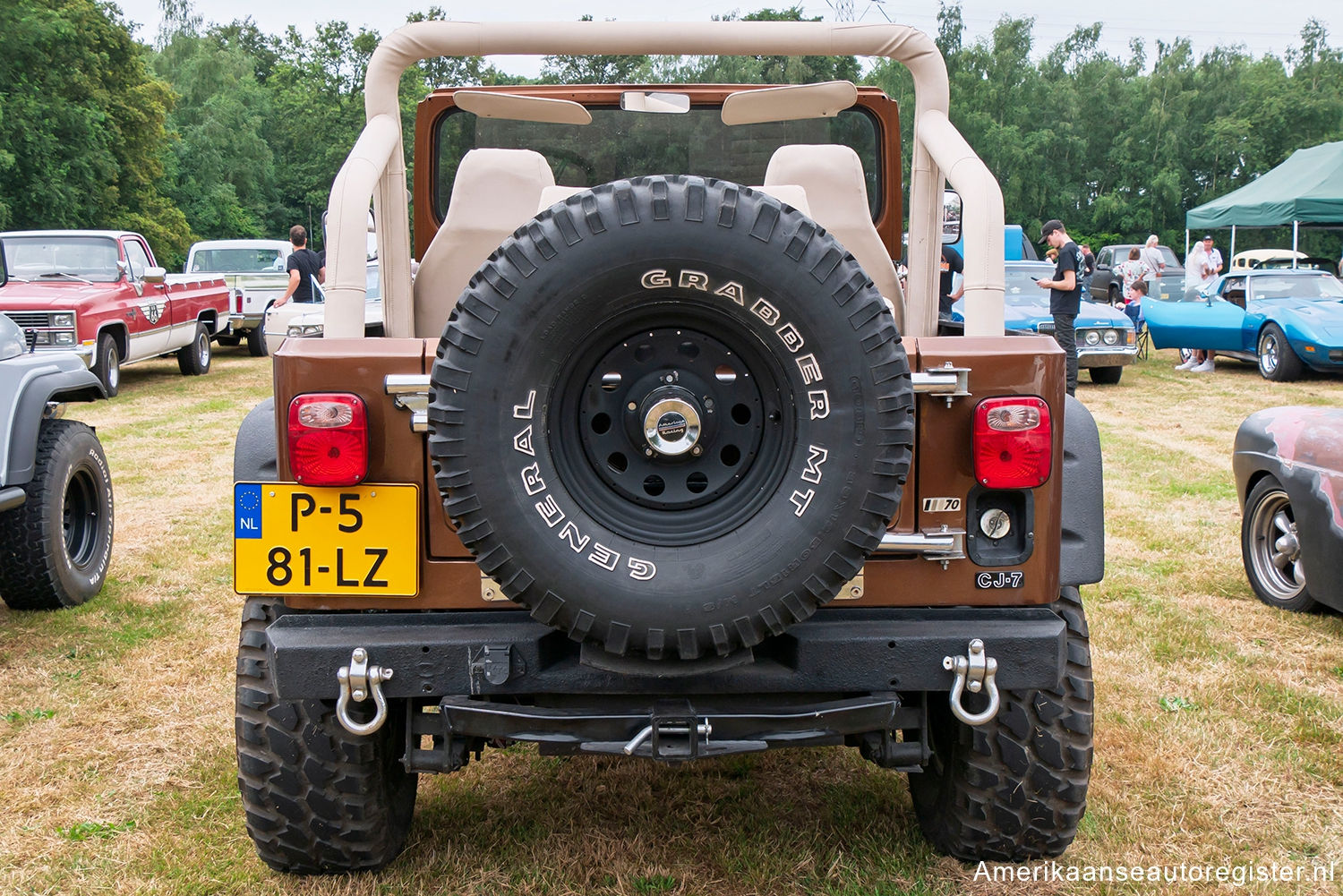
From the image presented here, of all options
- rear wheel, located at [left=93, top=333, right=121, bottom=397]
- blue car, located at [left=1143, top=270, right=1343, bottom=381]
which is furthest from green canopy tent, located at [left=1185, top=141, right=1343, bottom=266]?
rear wheel, located at [left=93, top=333, right=121, bottom=397]

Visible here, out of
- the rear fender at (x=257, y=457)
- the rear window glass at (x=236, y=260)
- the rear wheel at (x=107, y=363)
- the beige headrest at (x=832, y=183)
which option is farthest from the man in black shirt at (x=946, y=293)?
the rear window glass at (x=236, y=260)

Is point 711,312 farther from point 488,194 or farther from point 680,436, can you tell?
point 488,194

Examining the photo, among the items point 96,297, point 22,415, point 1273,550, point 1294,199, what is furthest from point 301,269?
point 1294,199

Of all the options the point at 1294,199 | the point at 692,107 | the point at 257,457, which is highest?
the point at 1294,199

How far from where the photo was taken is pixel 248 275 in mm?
18641

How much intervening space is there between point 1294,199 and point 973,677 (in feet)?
73.7

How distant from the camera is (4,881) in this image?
2873mm

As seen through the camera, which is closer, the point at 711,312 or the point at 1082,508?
→ the point at 711,312

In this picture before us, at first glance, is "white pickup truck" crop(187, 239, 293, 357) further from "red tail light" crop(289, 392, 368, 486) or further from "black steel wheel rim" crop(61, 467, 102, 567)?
"red tail light" crop(289, 392, 368, 486)

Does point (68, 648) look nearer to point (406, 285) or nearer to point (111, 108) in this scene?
point (406, 285)

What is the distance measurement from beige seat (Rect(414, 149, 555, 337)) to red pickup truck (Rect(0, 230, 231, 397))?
928cm

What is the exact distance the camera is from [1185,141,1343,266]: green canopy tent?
68.8 ft

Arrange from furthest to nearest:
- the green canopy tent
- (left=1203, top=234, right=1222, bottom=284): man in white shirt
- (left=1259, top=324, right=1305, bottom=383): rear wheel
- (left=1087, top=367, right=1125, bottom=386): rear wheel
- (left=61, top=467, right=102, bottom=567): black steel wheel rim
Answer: the green canopy tent
(left=1203, top=234, right=1222, bottom=284): man in white shirt
(left=1087, top=367, right=1125, bottom=386): rear wheel
(left=1259, top=324, right=1305, bottom=383): rear wheel
(left=61, top=467, right=102, bottom=567): black steel wheel rim

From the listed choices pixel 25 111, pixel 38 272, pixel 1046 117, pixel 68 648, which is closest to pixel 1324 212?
pixel 38 272
